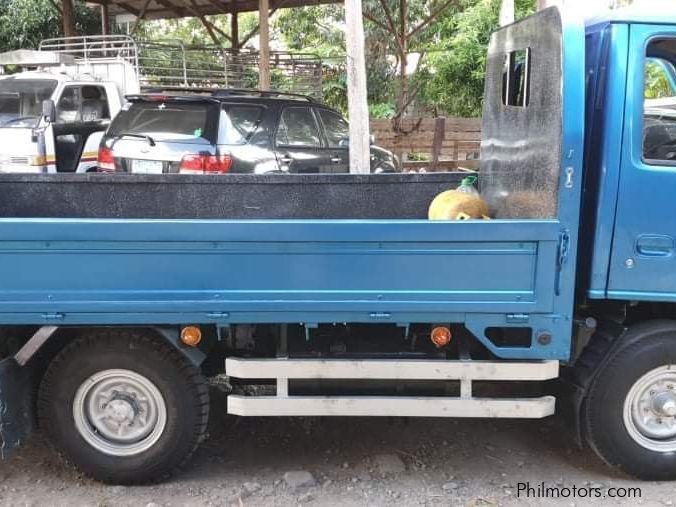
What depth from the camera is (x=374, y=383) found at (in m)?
3.57

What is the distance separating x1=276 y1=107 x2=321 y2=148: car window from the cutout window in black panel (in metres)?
4.64

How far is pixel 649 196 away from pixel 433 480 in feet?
6.23

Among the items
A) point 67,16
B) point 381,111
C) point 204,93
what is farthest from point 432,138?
point 67,16

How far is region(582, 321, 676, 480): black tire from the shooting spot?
344 centimetres

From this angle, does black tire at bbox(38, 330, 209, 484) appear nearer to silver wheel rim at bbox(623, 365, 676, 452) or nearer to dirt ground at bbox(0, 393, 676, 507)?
dirt ground at bbox(0, 393, 676, 507)

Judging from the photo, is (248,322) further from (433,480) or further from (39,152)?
(39,152)

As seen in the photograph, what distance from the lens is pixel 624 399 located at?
3480 millimetres

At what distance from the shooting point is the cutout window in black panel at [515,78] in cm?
382

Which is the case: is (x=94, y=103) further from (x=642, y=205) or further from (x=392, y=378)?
(x=642, y=205)

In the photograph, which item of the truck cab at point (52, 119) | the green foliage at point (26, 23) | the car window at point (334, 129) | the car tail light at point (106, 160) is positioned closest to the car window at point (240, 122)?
the car window at point (334, 129)

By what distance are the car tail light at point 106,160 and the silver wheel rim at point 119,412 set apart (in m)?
5.33

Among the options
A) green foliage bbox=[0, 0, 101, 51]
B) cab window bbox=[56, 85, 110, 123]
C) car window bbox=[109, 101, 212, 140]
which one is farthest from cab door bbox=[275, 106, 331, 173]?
green foliage bbox=[0, 0, 101, 51]

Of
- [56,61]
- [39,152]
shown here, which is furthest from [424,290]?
[56,61]

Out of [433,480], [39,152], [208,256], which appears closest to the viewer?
[208,256]
